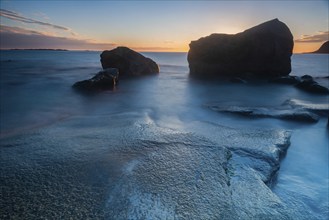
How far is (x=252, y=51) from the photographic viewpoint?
21.9m

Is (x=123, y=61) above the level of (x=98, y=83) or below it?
above

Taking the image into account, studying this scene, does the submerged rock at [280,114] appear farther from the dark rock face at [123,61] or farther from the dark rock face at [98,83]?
the dark rock face at [123,61]

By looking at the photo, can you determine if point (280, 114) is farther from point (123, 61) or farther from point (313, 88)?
point (123, 61)

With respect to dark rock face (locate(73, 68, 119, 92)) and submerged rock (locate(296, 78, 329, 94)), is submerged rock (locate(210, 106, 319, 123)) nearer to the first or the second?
submerged rock (locate(296, 78, 329, 94))

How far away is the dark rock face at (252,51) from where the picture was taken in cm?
2164

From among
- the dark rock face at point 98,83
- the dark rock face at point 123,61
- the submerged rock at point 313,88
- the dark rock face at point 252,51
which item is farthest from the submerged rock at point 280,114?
the dark rock face at point 123,61

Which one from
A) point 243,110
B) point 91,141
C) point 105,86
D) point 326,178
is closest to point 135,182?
point 91,141

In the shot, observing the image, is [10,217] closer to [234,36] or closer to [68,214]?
[68,214]

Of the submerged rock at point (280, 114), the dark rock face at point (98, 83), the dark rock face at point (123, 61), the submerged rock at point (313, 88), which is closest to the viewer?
the submerged rock at point (280, 114)

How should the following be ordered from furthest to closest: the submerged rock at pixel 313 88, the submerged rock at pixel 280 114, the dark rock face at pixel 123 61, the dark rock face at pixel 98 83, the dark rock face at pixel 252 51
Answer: the dark rock face at pixel 123 61, the dark rock face at pixel 252 51, the dark rock face at pixel 98 83, the submerged rock at pixel 313 88, the submerged rock at pixel 280 114

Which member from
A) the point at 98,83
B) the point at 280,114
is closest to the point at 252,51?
the point at 98,83

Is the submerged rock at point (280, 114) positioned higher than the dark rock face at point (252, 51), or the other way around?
the dark rock face at point (252, 51)

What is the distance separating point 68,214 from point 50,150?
76.8 inches

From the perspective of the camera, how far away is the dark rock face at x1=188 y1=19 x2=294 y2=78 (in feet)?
71.0
